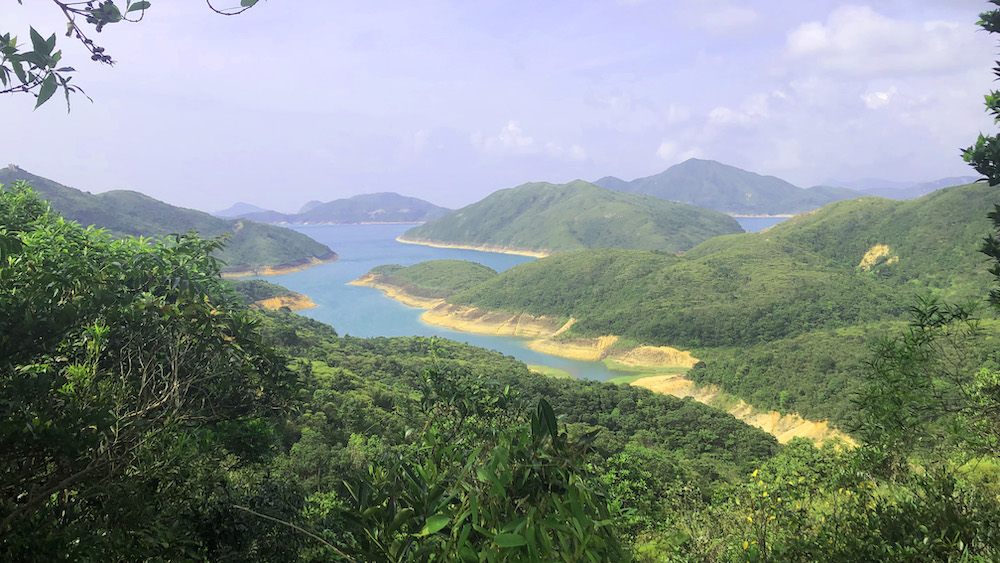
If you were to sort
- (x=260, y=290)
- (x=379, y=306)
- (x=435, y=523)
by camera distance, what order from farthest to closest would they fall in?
(x=379, y=306) < (x=260, y=290) < (x=435, y=523)

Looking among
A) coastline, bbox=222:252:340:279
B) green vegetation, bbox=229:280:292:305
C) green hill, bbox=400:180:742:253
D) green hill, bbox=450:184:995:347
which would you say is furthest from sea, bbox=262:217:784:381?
green hill, bbox=400:180:742:253

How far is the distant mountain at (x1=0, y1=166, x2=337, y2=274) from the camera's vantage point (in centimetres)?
7731

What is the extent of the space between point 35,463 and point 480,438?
89.4 inches

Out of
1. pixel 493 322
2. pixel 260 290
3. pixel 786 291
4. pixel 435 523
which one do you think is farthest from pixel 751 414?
pixel 260 290

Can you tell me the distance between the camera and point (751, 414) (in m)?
32.5

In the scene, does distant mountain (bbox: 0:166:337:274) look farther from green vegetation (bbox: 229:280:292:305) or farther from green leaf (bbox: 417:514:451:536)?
green leaf (bbox: 417:514:451:536)

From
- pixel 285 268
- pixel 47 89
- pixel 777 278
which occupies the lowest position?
pixel 285 268

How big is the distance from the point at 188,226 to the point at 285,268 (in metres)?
23.7

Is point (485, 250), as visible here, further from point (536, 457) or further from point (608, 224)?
point (536, 457)

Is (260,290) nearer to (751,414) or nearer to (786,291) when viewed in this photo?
(751,414)

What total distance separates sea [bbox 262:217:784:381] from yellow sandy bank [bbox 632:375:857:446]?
617 centimetres

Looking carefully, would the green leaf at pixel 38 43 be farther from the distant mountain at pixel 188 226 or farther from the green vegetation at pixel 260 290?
the distant mountain at pixel 188 226

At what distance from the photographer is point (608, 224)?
11338 cm

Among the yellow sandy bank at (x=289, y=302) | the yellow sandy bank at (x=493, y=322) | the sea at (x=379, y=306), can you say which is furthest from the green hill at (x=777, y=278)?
the yellow sandy bank at (x=289, y=302)
